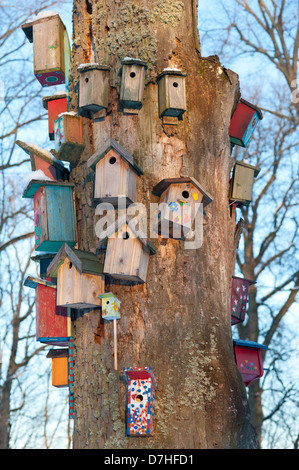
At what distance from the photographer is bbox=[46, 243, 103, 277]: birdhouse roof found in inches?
130

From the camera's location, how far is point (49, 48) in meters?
4.29

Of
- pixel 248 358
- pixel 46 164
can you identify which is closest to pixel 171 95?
pixel 46 164

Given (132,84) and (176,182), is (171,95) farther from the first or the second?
(176,182)

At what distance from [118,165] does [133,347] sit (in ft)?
3.28

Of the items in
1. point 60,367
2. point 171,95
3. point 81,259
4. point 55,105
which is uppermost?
point 55,105

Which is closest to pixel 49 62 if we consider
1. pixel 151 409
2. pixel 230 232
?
pixel 230 232

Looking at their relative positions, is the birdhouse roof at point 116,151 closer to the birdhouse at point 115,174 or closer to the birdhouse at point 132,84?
the birdhouse at point 115,174

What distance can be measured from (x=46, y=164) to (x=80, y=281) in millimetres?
1044

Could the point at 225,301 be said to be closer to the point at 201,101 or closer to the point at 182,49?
the point at 201,101

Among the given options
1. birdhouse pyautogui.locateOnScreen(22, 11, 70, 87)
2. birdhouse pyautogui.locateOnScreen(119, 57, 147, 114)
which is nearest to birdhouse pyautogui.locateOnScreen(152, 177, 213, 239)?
birdhouse pyautogui.locateOnScreen(119, 57, 147, 114)

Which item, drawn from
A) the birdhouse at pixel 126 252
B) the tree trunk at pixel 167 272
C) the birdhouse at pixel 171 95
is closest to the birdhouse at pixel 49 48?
the tree trunk at pixel 167 272

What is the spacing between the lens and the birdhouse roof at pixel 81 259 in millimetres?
3303

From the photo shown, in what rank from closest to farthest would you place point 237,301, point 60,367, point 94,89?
point 94,89, point 60,367, point 237,301

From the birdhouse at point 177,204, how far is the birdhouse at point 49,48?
57.0 inches
